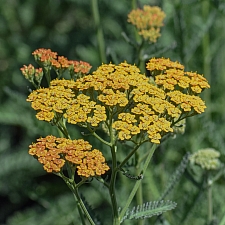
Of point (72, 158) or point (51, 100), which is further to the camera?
point (51, 100)

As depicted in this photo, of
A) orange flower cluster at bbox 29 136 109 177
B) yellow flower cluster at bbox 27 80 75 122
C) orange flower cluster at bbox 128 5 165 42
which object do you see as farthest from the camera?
orange flower cluster at bbox 128 5 165 42

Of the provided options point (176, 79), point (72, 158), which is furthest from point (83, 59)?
point (72, 158)

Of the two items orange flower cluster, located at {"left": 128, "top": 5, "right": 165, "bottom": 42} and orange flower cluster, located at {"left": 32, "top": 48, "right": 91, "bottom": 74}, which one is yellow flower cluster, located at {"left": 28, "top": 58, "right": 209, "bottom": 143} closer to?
orange flower cluster, located at {"left": 32, "top": 48, "right": 91, "bottom": 74}

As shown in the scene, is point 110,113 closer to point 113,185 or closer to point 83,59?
point 113,185

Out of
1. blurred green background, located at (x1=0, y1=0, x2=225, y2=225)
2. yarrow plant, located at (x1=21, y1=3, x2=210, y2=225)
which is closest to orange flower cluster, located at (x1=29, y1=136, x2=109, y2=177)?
yarrow plant, located at (x1=21, y1=3, x2=210, y2=225)

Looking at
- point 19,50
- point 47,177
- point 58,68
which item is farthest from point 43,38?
point 58,68

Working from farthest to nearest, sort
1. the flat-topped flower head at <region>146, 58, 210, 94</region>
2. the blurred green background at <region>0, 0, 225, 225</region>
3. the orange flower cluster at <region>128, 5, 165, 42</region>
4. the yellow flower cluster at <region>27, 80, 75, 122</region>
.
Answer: the blurred green background at <region>0, 0, 225, 225</region>
the orange flower cluster at <region>128, 5, 165, 42</region>
the flat-topped flower head at <region>146, 58, 210, 94</region>
the yellow flower cluster at <region>27, 80, 75, 122</region>

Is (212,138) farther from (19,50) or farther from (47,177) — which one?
(19,50)
